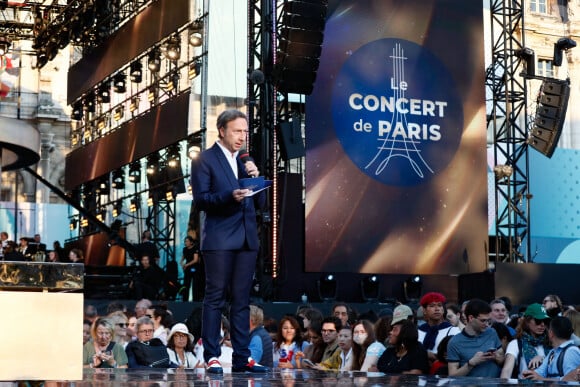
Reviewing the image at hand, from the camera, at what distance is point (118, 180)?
2400 cm

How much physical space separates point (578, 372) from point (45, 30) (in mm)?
22108

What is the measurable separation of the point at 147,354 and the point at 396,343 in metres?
2.15

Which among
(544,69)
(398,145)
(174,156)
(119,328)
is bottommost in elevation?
(119,328)

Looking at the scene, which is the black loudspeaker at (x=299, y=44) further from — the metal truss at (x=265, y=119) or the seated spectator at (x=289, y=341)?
the seated spectator at (x=289, y=341)

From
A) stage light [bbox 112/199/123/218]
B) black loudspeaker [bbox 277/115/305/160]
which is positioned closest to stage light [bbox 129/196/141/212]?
stage light [bbox 112/199/123/218]

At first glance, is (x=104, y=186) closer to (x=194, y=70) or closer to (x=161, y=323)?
(x=194, y=70)

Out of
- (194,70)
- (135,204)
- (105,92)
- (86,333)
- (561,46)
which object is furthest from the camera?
(105,92)

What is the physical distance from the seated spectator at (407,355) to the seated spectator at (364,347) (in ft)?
1.24

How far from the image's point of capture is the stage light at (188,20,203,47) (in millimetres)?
18844

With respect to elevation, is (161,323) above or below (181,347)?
above

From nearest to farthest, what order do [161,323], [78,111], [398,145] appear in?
[161,323], [398,145], [78,111]

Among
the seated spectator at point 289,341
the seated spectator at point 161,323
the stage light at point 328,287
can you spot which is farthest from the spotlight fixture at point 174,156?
the seated spectator at point 289,341

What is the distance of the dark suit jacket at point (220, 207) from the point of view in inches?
234

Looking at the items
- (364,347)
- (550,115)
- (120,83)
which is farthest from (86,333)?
(120,83)
